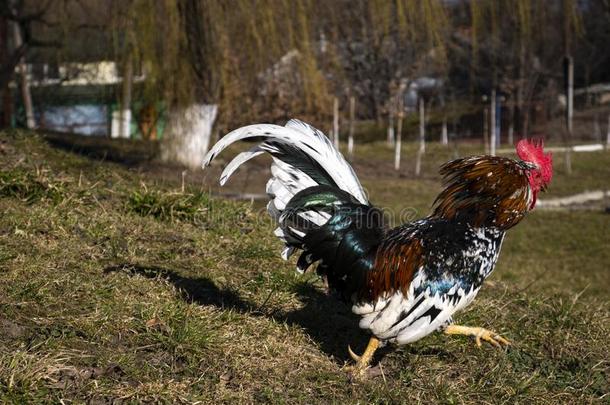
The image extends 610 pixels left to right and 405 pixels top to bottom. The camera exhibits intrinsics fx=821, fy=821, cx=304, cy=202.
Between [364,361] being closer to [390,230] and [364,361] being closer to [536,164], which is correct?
[390,230]

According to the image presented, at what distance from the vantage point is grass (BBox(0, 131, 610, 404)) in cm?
436

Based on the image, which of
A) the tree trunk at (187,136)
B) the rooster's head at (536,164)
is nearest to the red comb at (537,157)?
the rooster's head at (536,164)

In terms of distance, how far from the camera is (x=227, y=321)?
5.15m

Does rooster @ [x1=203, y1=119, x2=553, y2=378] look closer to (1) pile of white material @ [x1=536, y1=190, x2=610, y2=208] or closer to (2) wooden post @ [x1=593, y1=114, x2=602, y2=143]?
(1) pile of white material @ [x1=536, y1=190, x2=610, y2=208]

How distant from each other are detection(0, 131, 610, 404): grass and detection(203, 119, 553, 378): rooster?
0.46 metres

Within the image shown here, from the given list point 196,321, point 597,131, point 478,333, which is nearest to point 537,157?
point 478,333

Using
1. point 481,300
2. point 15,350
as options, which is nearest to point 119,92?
point 481,300

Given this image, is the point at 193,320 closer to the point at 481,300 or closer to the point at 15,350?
the point at 15,350

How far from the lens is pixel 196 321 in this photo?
197 inches

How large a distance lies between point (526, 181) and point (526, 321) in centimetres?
155

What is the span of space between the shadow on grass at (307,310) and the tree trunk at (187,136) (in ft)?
22.5

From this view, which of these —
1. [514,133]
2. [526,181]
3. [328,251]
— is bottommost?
[514,133]

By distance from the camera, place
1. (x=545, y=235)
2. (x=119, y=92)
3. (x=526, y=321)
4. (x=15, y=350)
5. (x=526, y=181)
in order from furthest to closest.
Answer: (x=545, y=235) → (x=119, y=92) → (x=526, y=321) → (x=526, y=181) → (x=15, y=350)

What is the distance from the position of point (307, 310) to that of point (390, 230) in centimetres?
106
